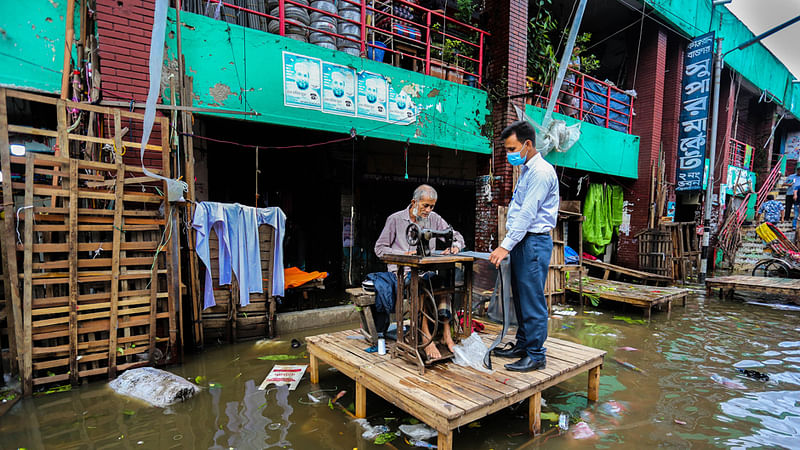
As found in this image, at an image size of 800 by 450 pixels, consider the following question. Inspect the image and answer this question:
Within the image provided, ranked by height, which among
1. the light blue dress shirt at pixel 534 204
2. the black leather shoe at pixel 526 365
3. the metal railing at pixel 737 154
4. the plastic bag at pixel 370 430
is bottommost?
the plastic bag at pixel 370 430

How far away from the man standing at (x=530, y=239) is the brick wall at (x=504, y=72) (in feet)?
15.8

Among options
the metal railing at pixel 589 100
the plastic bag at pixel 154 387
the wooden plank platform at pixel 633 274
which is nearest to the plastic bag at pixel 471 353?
the plastic bag at pixel 154 387

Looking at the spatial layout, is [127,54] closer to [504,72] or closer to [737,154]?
[504,72]

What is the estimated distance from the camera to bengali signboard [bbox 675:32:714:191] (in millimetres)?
10492

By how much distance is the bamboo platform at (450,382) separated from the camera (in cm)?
242

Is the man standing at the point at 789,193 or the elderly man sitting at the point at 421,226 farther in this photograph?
the man standing at the point at 789,193

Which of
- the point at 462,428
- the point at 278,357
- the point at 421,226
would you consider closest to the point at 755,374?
the point at 462,428

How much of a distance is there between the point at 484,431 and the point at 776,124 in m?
23.8

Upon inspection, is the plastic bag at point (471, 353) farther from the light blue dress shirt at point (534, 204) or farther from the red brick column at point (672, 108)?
the red brick column at point (672, 108)

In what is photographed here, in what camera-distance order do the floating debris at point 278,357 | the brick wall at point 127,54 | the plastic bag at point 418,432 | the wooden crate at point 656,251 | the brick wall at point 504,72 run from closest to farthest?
the plastic bag at point 418,432
the brick wall at point 127,54
the floating debris at point 278,357
the brick wall at point 504,72
the wooden crate at point 656,251

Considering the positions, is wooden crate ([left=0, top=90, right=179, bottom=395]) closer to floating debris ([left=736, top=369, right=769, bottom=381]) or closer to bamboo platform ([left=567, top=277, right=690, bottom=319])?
floating debris ([left=736, top=369, right=769, bottom=381])

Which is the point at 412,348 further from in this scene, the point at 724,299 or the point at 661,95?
the point at 661,95

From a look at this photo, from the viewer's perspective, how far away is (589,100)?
9.64 metres

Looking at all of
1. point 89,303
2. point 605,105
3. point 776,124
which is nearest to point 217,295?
point 89,303
